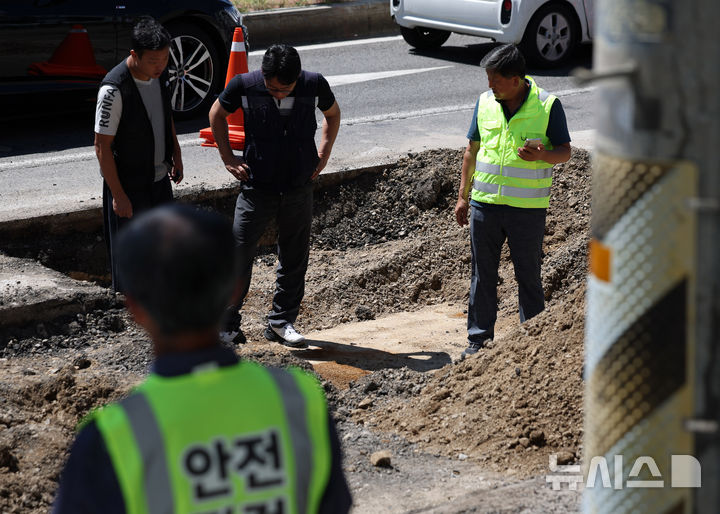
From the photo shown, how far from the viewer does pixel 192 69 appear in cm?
1009

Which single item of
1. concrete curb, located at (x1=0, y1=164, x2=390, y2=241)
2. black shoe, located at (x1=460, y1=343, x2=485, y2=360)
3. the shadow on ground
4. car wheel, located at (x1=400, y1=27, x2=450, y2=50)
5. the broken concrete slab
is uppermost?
car wheel, located at (x1=400, y1=27, x2=450, y2=50)

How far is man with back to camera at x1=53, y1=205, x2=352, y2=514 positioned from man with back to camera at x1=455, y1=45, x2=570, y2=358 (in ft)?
13.2

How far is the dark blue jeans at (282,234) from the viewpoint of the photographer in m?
6.38

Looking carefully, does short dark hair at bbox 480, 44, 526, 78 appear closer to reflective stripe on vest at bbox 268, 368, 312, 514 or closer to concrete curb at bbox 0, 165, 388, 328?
concrete curb at bbox 0, 165, 388, 328

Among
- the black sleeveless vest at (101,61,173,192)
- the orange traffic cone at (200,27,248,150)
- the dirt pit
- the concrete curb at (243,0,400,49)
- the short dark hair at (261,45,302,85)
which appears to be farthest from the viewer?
the concrete curb at (243,0,400,49)

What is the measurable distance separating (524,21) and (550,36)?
517 millimetres

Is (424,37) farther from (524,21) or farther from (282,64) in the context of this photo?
(282,64)

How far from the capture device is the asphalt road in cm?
802

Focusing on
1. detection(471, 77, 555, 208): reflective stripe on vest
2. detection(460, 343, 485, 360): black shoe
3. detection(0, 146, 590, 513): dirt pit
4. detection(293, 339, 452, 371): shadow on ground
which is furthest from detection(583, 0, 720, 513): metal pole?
detection(293, 339, 452, 371): shadow on ground

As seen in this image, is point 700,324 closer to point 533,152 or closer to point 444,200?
point 533,152

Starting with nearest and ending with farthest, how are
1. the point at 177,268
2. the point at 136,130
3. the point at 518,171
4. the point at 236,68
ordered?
the point at 177,268, the point at 136,130, the point at 518,171, the point at 236,68

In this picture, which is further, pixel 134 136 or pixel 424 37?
pixel 424 37

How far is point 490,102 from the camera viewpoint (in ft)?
19.3

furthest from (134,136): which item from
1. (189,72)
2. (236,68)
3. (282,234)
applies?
(189,72)
